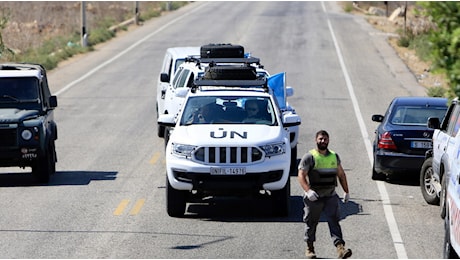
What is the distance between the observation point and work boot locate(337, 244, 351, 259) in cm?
1376

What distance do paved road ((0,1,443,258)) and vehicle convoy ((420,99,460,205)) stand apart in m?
0.34

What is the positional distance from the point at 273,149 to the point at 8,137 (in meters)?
5.62

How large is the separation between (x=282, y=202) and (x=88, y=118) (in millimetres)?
14692

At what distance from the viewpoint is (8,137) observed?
20.2 m

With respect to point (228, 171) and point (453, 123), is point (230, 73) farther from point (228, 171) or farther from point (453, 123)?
point (453, 123)

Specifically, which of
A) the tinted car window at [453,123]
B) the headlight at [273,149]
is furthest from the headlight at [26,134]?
the tinted car window at [453,123]

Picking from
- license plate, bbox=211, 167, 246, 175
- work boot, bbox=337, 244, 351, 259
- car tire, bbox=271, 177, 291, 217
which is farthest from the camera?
car tire, bbox=271, 177, 291, 217

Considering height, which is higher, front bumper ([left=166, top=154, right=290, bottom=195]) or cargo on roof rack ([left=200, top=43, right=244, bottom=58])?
cargo on roof rack ([left=200, top=43, right=244, bottom=58])

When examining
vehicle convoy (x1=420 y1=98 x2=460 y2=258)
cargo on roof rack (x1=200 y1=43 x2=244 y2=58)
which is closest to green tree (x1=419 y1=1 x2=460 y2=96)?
vehicle convoy (x1=420 y1=98 x2=460 y2=258)

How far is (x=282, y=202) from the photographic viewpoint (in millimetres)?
17109

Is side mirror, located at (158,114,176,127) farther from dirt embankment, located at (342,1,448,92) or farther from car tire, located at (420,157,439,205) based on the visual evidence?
dirt embankment, located at (342,1,448,92)

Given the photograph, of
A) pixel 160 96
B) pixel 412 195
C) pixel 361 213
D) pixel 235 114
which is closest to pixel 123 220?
pixel 235 114

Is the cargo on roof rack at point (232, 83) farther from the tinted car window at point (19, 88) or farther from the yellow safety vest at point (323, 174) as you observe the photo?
the yellow safety vest at point (323, 174)

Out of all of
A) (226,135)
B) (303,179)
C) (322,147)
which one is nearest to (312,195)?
(303,179)
